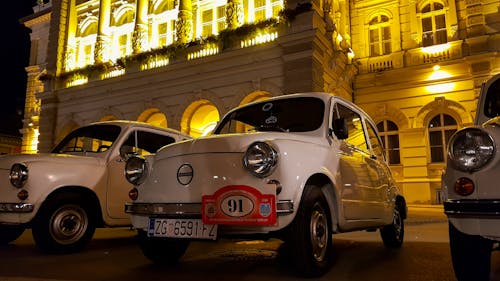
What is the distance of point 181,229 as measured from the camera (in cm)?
329

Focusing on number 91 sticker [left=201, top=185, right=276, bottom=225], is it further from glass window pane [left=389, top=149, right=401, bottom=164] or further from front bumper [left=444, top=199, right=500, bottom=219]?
glass window pane [left=389, top=149, right=401, bottom=164]

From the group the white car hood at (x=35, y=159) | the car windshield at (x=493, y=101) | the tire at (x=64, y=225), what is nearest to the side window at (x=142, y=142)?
the white car hood at (x=35, y=159)

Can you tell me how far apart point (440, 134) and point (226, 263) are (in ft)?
49.6

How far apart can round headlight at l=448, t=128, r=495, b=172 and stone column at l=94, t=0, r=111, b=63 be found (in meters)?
21.0

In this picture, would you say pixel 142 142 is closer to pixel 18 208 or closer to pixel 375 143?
Answer: pixel 18 208

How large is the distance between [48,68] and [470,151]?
2422 cm

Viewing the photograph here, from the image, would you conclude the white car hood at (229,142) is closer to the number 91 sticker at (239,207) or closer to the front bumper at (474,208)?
the number 91 sticker at (239,207)

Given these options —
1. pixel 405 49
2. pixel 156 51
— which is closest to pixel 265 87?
pixel 156 51

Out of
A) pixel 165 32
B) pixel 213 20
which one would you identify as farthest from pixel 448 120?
pixel 165 32

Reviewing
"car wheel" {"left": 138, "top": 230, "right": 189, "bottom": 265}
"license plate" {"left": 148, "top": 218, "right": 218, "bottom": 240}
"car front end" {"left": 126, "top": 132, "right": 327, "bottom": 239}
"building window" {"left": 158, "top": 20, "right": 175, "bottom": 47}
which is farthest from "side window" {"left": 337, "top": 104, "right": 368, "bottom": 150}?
"building window" {"left": 158, "top": 20, "right": 175, "bottom": 47}

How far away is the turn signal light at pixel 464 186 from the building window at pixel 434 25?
676 inches

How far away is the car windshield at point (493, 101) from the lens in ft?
11.7

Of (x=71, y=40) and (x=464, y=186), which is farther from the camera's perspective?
(x=71, y=40)

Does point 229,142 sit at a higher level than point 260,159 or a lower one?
higher
